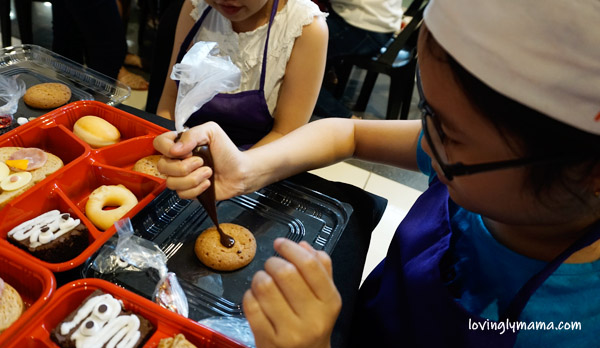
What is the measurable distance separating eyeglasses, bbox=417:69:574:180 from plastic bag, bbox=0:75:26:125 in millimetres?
1341

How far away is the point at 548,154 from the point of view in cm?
54

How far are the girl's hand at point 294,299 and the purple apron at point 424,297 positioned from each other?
13.6 inches

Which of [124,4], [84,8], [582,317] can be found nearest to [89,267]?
[582,317]

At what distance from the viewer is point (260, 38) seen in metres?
1.68

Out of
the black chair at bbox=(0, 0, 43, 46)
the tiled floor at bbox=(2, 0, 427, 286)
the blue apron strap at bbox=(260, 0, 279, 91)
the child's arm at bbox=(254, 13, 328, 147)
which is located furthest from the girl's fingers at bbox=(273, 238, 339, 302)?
the black chair at bbox=(0, 0, 43, 46)

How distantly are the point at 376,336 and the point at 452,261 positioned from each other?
32 cm

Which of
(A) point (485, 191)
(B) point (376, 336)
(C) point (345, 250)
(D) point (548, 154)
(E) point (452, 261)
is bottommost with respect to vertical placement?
(B) point (376, 336)

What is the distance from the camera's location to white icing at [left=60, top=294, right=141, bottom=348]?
786mm

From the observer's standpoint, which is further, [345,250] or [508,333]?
[345,250]

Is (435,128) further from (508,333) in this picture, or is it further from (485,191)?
(508,333)

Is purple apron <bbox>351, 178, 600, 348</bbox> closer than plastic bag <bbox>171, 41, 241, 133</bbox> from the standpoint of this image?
Yes

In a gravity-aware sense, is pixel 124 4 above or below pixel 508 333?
below

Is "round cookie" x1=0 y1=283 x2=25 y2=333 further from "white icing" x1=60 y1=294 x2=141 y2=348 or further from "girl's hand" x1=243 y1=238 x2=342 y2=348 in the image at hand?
"girl's hand" x1=243 y1=238 x2=342 y2=348

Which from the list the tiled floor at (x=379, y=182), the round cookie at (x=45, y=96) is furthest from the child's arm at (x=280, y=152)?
the tiled floor at (x=379, y=182)
